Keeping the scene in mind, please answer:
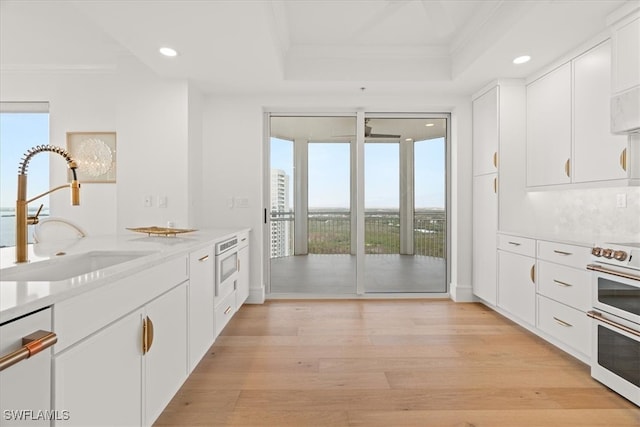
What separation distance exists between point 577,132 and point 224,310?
131 inches

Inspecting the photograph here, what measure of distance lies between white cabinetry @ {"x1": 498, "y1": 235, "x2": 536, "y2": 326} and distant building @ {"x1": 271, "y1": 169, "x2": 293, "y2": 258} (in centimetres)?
249

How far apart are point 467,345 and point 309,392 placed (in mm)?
1478

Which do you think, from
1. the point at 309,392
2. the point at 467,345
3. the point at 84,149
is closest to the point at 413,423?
the point at 309,392

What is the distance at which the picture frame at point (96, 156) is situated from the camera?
3900 mm

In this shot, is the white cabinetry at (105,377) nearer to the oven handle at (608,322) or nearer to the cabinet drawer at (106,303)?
the cabinet drawer at (106,303)

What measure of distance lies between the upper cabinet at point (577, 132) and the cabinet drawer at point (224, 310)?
3.12 meters

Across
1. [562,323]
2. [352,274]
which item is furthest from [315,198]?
[562,323]

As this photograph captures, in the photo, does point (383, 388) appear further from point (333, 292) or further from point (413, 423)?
point (333, 292)

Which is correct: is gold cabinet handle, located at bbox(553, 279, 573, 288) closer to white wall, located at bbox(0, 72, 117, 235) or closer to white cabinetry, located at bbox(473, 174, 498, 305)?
white cabinetry, located at bbox(473, 174, 498, 305)

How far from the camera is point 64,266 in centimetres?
153

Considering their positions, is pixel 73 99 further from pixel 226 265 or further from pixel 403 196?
pixel 403 196

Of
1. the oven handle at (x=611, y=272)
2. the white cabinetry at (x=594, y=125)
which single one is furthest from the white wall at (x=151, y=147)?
the white cabinetry at (x=594, y=125)

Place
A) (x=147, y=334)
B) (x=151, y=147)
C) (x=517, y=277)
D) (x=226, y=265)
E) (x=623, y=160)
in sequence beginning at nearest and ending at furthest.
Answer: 1. (x=147, y=334)
2. (x=623, y=160)
3. (x=226, y=265)
4. (x=517, y=277)
5. (x=151, y=147)

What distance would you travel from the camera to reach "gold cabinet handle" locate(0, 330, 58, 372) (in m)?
0.72
